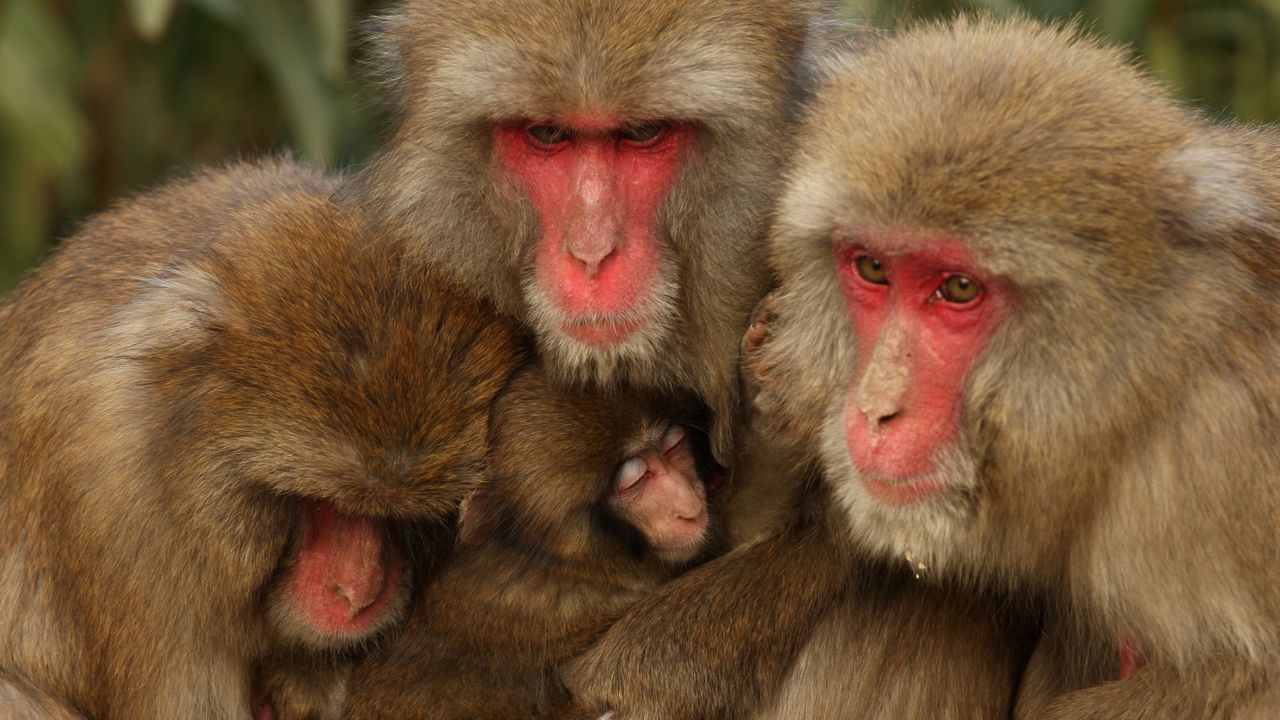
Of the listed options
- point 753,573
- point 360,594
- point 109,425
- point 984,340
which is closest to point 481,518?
point 360,594

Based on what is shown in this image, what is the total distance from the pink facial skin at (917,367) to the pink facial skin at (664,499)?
727mm

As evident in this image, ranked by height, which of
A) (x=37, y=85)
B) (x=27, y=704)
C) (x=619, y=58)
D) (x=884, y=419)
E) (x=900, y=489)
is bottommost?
(x=37, y=85)

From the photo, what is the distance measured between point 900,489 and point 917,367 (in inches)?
9.6

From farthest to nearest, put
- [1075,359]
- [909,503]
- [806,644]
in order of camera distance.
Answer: [806,644]
[909,503]
[1075,359]

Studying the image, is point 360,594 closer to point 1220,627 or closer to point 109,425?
point 109,425

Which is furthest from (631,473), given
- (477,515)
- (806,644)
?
(806,644)

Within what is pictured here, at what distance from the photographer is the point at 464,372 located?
13.2 ft

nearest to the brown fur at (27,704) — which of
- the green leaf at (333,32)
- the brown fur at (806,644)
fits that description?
the brown fur at (806,644)

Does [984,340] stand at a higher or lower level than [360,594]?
higher

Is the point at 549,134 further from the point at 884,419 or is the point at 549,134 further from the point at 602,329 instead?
the point at 884,419

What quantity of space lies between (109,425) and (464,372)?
2.94 feet

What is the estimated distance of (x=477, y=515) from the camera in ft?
13.5

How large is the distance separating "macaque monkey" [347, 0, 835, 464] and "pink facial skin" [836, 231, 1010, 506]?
1.90 ft

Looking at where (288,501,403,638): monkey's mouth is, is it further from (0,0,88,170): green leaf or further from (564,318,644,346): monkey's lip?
(0,0,88,170): green leaf
